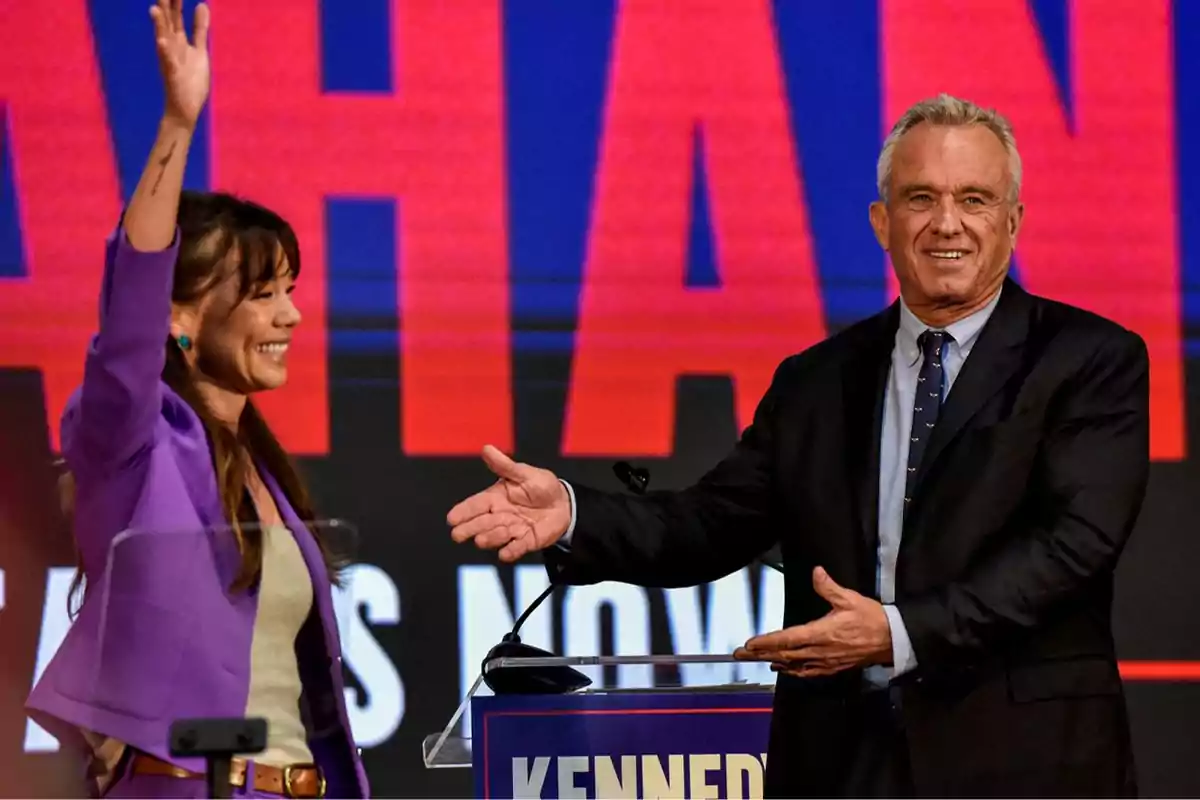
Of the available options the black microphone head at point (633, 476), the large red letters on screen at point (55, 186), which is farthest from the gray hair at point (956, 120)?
the large red letters on screen at point (55, 186)

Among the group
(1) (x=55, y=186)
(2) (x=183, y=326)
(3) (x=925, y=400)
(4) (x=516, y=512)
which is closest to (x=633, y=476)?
(4) (x=516, y=512)

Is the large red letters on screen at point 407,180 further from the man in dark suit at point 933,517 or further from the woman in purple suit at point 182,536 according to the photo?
the woman in purple suit at point 182,536

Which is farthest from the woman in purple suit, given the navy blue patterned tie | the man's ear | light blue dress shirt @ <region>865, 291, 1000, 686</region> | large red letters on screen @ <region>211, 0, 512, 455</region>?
large red letters on screen @ <region>211, 0, 512, 455</region>

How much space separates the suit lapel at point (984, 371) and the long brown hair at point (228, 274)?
0.91 m

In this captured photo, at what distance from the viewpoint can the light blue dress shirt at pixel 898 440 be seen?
2.34 meters

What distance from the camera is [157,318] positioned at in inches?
86.1

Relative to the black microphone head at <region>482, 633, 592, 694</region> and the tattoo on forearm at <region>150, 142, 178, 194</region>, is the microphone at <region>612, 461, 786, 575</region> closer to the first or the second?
the black microphone head at <region>482, 633, 592, 694</region>

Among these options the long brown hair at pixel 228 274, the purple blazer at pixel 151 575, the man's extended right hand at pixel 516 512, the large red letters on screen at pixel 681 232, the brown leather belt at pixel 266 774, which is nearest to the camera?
the purple blazer at pixel 151 575

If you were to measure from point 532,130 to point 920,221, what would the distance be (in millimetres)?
1512

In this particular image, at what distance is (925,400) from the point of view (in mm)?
2535

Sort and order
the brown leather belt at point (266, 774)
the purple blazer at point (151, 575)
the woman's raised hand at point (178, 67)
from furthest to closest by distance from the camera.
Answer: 1. the woman's raised hand at point (178, 67)
2. the brown leather belt at point (266, 774)
3. the purple blazer at point (151, 575)

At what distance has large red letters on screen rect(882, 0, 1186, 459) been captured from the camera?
13.2 feet

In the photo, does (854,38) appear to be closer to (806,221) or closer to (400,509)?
(806,221)

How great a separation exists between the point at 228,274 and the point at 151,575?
687mm
